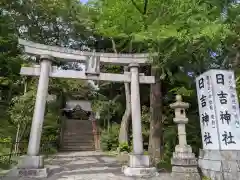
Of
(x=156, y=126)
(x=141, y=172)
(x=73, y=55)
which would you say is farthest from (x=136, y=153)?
(x=73, y=55)

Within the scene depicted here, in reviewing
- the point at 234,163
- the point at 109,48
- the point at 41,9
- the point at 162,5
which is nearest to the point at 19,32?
the point at 41,9

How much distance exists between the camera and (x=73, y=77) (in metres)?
8.90

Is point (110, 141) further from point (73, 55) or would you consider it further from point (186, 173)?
point (186, 173)

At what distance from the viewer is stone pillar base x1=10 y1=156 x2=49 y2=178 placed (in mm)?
7523

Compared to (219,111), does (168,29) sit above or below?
above

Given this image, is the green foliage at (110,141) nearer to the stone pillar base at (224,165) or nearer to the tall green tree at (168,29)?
the tall green tree at (168,29)

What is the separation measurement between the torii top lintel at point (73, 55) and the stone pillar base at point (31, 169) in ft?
13.0

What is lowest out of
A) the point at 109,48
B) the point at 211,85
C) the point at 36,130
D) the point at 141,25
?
the point at 36,130

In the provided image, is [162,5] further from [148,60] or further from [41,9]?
[41,9]

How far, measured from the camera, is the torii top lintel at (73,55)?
8812 millimetres

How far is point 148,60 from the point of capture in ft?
31.3

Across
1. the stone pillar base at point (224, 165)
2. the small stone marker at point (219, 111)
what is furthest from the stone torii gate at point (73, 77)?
the small stone marker at point (219, 111)

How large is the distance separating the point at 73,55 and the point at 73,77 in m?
1.00

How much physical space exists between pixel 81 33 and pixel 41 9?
403 cm
